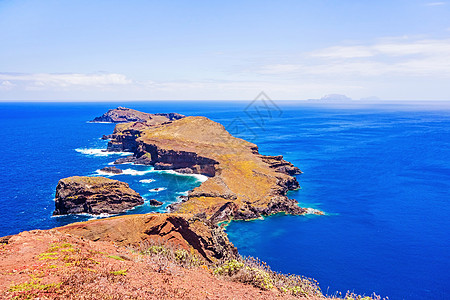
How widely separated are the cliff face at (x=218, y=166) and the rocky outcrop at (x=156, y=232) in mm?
23135

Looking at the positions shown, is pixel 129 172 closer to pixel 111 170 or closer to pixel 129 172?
pixel 129 172

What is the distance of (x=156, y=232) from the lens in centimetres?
2108

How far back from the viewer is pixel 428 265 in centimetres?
3812

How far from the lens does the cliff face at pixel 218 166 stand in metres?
53.3

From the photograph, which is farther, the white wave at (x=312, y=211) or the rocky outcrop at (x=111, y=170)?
the rocky outcrop at (x=111, y=170)

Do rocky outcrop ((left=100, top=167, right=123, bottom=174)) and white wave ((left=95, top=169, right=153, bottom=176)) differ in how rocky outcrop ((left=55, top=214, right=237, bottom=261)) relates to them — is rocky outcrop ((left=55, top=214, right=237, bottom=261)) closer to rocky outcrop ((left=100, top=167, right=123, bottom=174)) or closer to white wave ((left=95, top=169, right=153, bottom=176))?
white wave ((left=95, top=169, right=153, bottom=176))

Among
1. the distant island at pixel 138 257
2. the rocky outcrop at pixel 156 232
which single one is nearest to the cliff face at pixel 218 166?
the distant island at pixel 138 257

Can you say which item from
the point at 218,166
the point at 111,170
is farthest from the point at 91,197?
the point at 218,166

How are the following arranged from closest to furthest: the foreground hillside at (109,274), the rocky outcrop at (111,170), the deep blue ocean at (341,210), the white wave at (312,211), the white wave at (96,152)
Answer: the foreground hillside at (109,274)
the deep blue ocean at (341,210)
the white wave at (312,211)
the rocky outcrop at (111,170)
the white wave at (96,152)

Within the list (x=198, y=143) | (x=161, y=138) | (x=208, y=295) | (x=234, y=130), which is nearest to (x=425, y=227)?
(x=208, y=295)

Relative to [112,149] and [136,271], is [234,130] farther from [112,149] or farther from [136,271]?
[136,271]

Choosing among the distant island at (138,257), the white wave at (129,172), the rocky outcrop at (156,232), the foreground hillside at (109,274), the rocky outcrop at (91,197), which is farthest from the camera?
the white wave at (129,172)

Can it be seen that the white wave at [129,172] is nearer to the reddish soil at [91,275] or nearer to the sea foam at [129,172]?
the sea foam at [129,172]

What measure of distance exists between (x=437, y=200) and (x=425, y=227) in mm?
14801
